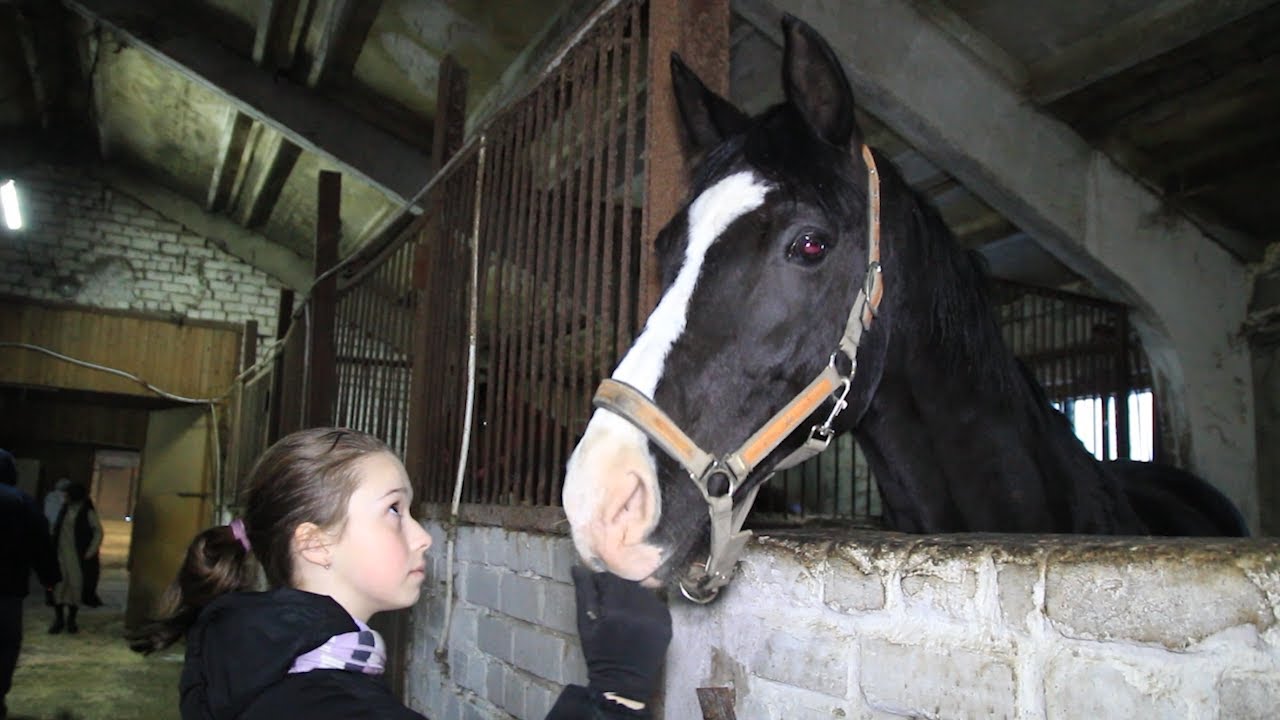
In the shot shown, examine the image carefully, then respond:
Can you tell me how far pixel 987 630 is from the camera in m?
1.08

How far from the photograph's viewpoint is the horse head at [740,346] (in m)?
1.25

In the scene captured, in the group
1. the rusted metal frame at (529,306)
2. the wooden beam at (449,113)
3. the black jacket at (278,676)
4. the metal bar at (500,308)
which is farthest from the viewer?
the wooden beam at (449,113)

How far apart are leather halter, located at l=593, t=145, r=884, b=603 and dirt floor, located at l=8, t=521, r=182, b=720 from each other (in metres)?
5.64

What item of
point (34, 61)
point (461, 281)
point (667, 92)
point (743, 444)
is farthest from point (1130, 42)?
point (34, 61)

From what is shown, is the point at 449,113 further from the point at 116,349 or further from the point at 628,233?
the point at 116,349

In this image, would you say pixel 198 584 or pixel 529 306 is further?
pixel 529 306

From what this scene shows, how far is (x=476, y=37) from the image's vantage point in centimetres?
539

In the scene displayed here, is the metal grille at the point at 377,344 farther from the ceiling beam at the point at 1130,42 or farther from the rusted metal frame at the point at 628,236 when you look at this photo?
the ceiling beam at the point at 1130,42

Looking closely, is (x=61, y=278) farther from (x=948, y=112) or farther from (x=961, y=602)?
(x=961, y=602)

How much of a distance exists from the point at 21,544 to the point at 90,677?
356 cm

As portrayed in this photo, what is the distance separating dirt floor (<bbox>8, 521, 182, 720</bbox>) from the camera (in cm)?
571

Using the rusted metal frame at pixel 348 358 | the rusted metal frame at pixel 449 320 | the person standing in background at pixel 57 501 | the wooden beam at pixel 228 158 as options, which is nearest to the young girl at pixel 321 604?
the rusted metal frame at pixel 449 320

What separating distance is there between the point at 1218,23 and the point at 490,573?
320 centimetres

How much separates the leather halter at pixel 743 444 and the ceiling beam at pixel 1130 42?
2.54m
